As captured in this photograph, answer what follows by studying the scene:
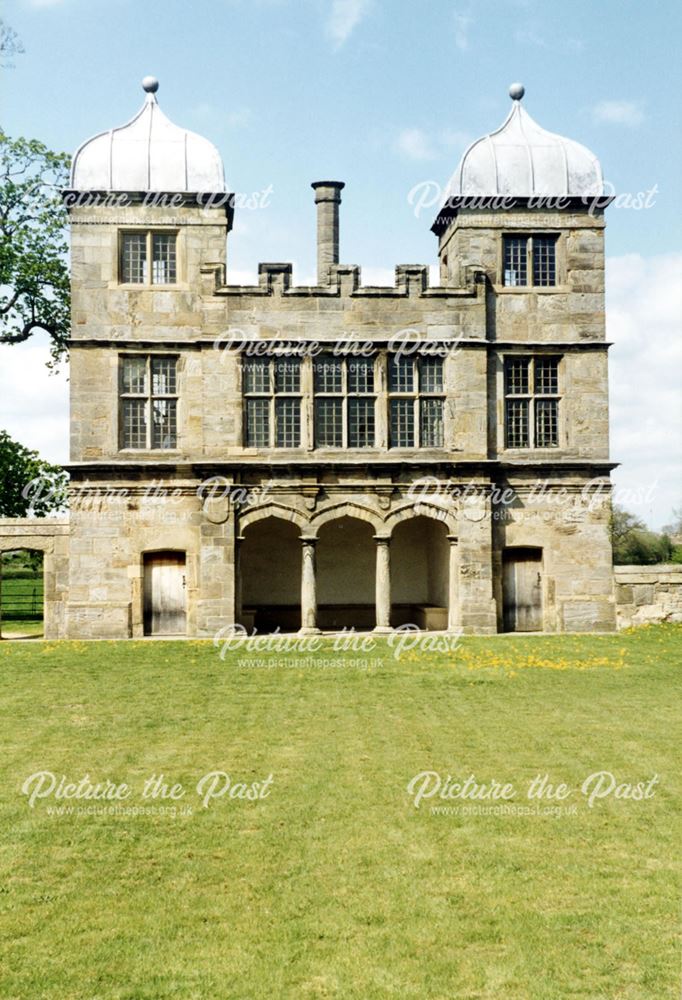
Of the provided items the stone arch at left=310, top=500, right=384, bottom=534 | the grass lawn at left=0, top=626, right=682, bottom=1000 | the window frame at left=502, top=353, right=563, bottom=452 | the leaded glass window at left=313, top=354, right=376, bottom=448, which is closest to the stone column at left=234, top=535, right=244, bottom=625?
the stone arch at left=310, top=500, right=384, bottom=534

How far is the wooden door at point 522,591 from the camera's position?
2497 cm

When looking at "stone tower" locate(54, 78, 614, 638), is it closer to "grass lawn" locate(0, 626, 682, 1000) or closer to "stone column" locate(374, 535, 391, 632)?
"stone column" locate(374, 535, 391, 632)

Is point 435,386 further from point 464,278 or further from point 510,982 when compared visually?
point 510,982

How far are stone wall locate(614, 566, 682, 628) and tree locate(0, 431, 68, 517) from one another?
17.3 meters

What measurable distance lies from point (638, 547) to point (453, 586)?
21351mm

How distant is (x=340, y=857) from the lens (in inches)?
311

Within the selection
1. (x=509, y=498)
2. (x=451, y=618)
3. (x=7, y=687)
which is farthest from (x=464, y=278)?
(x=7, y=687)

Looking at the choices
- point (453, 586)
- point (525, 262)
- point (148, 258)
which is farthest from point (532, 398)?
point (148, 258)

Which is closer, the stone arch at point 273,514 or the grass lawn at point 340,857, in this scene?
the grass lawn at point 340,857

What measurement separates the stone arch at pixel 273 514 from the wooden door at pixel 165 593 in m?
1.92

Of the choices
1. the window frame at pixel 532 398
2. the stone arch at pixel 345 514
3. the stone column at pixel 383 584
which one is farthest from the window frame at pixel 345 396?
the window frame at pixel 532 398

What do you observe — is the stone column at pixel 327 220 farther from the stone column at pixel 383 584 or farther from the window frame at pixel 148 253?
the stone column at pixel 383 584

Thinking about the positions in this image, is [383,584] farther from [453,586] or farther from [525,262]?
[525,262]

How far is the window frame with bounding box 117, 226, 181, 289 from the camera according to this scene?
2470 cm
